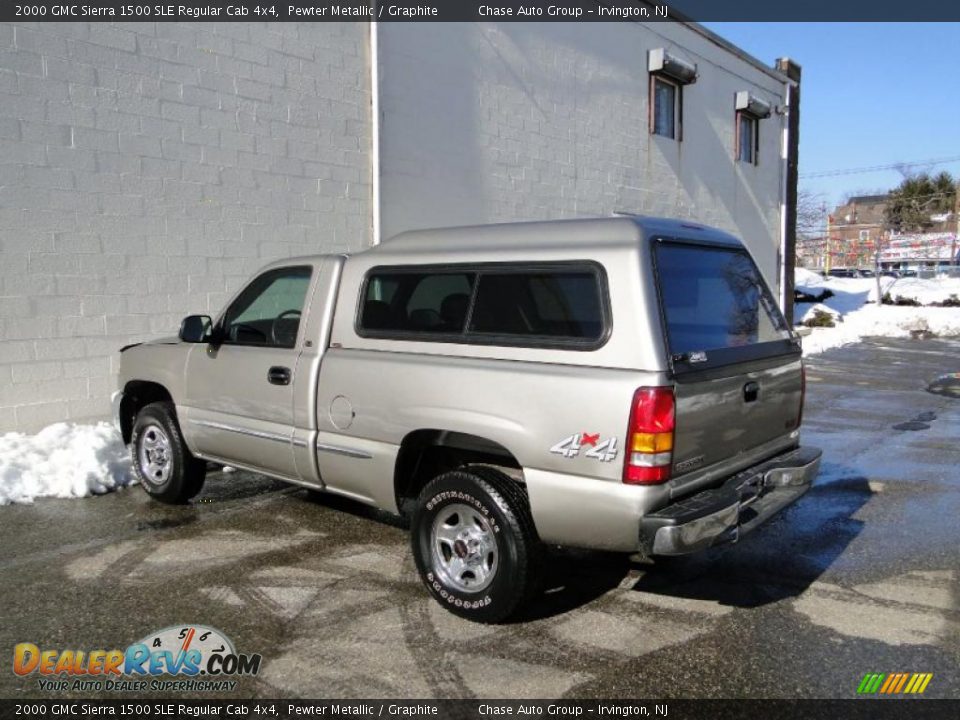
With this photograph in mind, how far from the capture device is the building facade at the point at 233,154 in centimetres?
738

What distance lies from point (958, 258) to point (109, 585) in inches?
2472

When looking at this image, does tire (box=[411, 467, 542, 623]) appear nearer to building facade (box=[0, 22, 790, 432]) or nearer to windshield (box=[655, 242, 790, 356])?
windshield (box=[655, 242, 790, 356])

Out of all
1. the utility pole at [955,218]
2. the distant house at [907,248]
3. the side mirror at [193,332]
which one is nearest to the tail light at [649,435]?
the side mirror at [193,332]

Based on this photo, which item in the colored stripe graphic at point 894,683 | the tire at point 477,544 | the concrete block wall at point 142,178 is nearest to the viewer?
the colored stripe graphic at point 894,683

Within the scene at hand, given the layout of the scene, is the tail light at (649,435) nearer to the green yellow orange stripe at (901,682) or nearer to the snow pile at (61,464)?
the green yellow orange stripe at (901,682)

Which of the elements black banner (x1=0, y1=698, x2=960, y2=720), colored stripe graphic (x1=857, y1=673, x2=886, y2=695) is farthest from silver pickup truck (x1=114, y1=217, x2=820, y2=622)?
colored stripe graphic (x1=857, y1=673, x2=886, y2=695)

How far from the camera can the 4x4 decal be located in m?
3.46

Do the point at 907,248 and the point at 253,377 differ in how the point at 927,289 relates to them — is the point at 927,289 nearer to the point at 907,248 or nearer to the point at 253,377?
the point at 907,248

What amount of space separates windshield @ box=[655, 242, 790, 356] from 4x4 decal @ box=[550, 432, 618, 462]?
1.72 ft

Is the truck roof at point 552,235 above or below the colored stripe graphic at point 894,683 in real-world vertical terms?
above

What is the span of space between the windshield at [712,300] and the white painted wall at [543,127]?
21.2 ft

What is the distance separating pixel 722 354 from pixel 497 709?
198 cm

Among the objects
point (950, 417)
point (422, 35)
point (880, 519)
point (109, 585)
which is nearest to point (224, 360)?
point (109, 585)

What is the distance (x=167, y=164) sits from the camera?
820 cm
